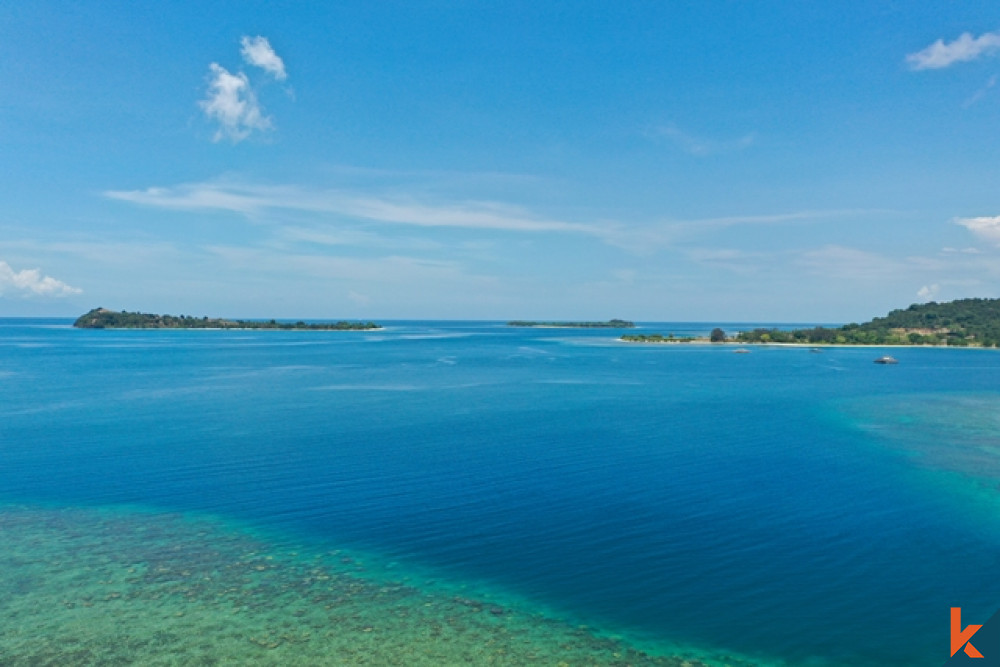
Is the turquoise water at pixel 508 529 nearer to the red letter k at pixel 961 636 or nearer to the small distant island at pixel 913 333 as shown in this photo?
the red letter k at pixel 961 636

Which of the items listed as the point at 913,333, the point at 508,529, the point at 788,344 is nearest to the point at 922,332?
the point at 913,333

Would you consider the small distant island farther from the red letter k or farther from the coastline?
the red letter k

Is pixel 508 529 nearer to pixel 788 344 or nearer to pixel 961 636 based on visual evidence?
pixel 961 636

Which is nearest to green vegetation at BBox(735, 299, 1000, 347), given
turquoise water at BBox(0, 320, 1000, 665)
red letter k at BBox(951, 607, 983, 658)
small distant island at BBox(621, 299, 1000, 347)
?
small distant island at BBox(621, 299, 1000, 347)

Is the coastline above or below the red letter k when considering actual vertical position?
above

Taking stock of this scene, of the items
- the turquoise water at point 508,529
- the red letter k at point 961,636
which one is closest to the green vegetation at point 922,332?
the turquoise water at point 508,529

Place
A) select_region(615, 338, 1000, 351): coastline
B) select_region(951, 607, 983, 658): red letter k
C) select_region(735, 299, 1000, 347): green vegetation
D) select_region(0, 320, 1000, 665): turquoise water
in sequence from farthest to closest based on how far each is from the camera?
select_region(735, 299, 1000, 347): green vegetation, select_region(615, 338, 1000, 351): coastline, select_region(0, 320, 1000, 665): turquoise water, select_region(951, 607, 983, 658): red letter k

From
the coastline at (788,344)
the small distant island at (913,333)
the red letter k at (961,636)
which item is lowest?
the red letter k at (961,636)
